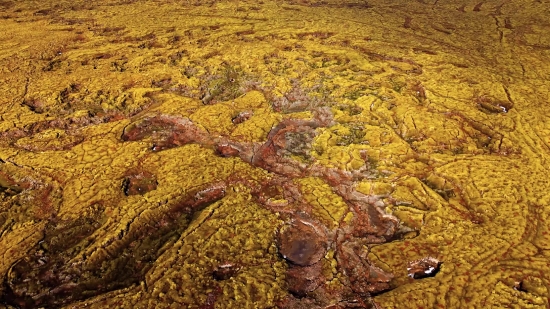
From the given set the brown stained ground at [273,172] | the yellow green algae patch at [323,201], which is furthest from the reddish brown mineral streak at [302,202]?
the yellow green algae patch at [323,201]

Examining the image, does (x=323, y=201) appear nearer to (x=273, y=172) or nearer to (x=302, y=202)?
(x=302, y=202)

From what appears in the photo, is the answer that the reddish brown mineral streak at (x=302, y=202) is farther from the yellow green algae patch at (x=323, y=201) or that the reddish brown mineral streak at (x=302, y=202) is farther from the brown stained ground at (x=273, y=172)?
the yellow green algae patch at (x=323, y=201)

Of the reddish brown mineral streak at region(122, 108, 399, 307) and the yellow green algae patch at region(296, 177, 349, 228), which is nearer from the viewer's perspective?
the reddish brown mineral streak at region(122, 108, 399, 307)

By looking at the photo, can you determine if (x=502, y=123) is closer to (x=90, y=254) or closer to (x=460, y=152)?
(x=460, y=152)

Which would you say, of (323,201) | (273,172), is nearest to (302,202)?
(323,201)

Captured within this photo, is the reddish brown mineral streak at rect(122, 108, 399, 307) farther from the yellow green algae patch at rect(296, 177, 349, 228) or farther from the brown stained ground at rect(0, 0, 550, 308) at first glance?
the yellow green algae patch at rect(296, 177, 349, 228)

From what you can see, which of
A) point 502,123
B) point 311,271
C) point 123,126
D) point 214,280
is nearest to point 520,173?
point 502,123

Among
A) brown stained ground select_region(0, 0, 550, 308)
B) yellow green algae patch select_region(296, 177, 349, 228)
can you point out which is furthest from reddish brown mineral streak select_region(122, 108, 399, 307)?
yellow green algae patch select_region(296, 177, 349, 228)

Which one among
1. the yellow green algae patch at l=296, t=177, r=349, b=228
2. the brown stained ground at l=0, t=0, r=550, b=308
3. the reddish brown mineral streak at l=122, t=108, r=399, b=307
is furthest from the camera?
the yellow green algae patch at l=296, t=177, r=349, b=228
